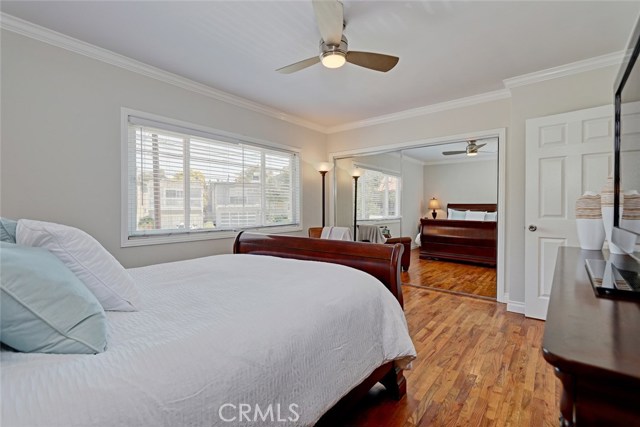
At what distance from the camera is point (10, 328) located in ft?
2.28

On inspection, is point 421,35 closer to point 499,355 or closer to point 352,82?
point 352,82

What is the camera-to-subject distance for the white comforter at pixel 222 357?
25.0 inches

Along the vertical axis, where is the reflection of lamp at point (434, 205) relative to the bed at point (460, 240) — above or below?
above

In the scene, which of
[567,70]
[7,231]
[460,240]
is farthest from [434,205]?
[7,231]

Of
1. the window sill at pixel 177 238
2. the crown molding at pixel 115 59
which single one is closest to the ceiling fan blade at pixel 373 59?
the crown molding at pixel 115 59

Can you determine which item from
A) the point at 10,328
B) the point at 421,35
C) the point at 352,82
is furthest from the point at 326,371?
the point at 352,82

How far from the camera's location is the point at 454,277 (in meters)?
4.66

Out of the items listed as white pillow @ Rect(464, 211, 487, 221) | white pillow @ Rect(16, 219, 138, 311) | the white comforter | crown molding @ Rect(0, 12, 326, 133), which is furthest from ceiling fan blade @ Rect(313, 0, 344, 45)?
white pillow @ Rect(464, 211, 487, 221)

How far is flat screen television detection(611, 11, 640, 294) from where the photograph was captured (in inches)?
43.5

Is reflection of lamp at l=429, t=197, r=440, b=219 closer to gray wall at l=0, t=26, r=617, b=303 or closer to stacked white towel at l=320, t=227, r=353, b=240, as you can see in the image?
gray wall at l=0, t=26, r=617, b=303

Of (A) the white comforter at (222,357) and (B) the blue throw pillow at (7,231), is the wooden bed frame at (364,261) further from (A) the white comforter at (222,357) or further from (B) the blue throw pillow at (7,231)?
(B) the blue throw pillow at (7,231)

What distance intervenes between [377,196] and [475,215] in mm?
2680

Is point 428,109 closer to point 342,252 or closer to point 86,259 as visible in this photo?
point 342,252

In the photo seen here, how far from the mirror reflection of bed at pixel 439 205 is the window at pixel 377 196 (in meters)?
0.02
